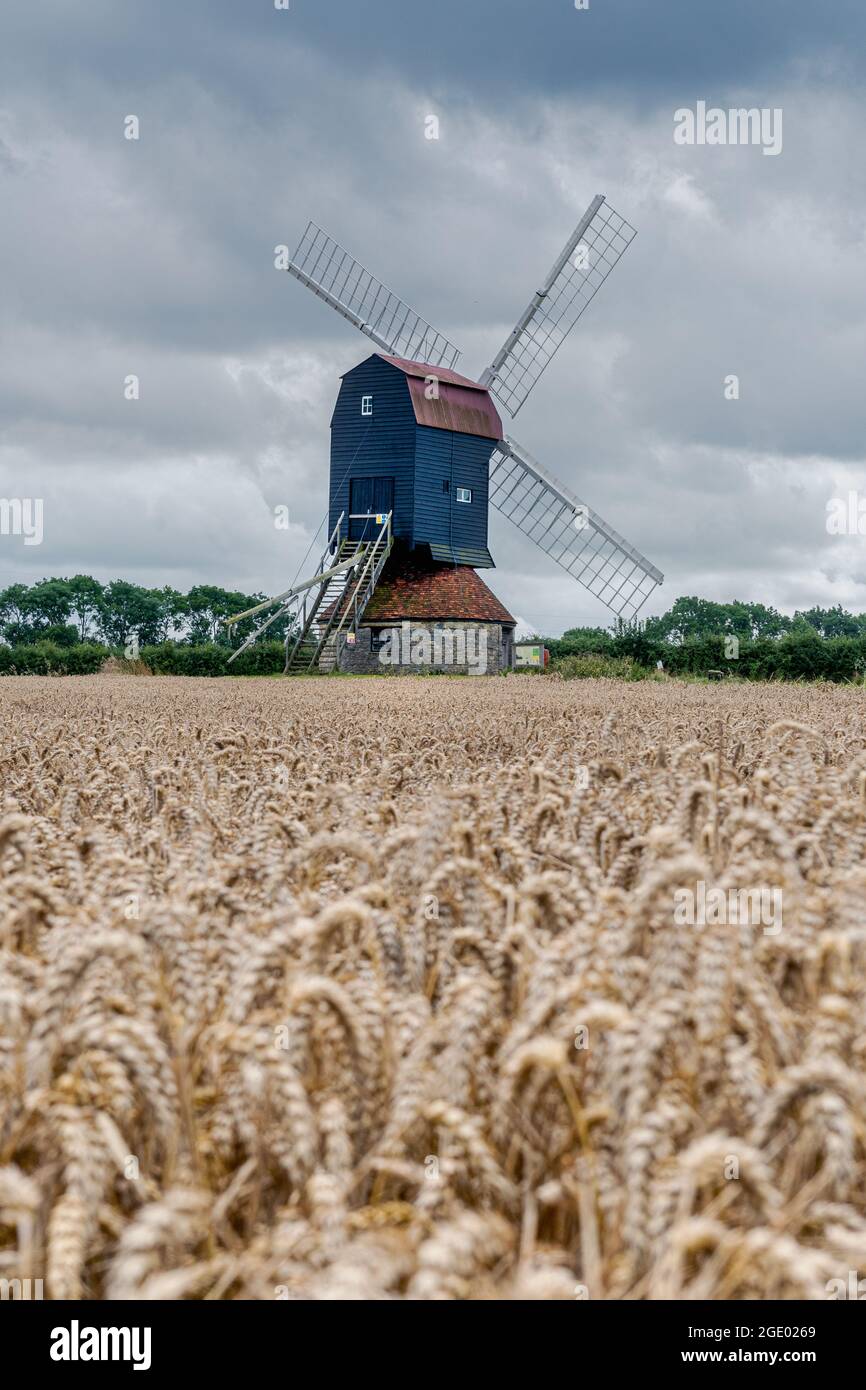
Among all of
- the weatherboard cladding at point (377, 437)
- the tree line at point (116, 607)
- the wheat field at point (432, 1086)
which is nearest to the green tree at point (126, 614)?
the tree line at point (116, 607)

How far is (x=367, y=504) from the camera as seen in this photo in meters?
48.0

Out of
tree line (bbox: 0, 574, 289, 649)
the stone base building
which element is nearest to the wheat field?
the stone base building

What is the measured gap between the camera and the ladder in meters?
46.3

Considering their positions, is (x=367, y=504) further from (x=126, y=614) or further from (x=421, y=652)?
(x=126, y=614)

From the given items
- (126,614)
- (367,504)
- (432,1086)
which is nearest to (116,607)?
(126,614)

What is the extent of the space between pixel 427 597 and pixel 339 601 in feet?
11.3

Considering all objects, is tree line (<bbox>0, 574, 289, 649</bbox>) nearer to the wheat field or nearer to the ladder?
the ladder

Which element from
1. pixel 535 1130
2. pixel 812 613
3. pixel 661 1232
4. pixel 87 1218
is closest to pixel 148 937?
pixel 87 1218

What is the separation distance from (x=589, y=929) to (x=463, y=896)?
1.43ft

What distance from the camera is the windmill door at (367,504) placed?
4731cm

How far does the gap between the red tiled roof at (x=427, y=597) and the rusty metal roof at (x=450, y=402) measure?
558 cm
